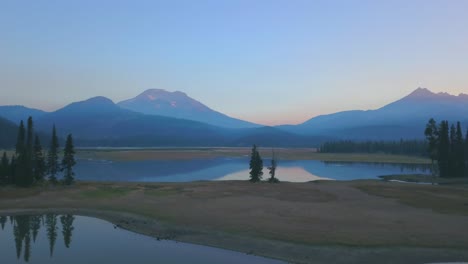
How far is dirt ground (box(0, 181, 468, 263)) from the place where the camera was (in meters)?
31.6

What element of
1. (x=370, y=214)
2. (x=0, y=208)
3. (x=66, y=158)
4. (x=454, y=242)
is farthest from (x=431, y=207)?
(x=66, y=158)

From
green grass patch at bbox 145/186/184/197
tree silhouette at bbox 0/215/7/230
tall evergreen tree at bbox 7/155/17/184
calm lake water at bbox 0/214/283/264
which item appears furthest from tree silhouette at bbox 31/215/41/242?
tall evergreen tree at bbox 7/155/17/184

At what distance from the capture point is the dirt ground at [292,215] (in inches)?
1245

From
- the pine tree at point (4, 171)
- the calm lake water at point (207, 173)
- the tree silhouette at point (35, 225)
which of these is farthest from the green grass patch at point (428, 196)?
the pine tree at point (4, 171)

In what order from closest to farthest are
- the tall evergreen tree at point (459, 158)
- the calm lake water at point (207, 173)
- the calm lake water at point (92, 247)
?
1. the calm lake water at point (92, 247)
2. the tall evergreen tree at point (459, 158)
3. the calm lake water at point (207, 173)

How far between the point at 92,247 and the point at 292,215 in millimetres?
Result: 21651

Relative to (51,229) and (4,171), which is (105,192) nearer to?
(4,171)

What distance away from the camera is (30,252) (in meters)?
32.1

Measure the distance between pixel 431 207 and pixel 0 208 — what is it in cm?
5375

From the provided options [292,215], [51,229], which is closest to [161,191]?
[51,229]

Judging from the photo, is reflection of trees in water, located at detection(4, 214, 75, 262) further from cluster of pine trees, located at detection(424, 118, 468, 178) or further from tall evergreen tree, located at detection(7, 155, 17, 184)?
cluster of pine trees, located at detection(424, 118, 468, 178)

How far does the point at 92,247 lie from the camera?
33406mm

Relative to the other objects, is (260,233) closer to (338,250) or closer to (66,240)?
(338,250)

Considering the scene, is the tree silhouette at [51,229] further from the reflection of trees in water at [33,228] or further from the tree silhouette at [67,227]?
the tree silhouette at [67,227]
